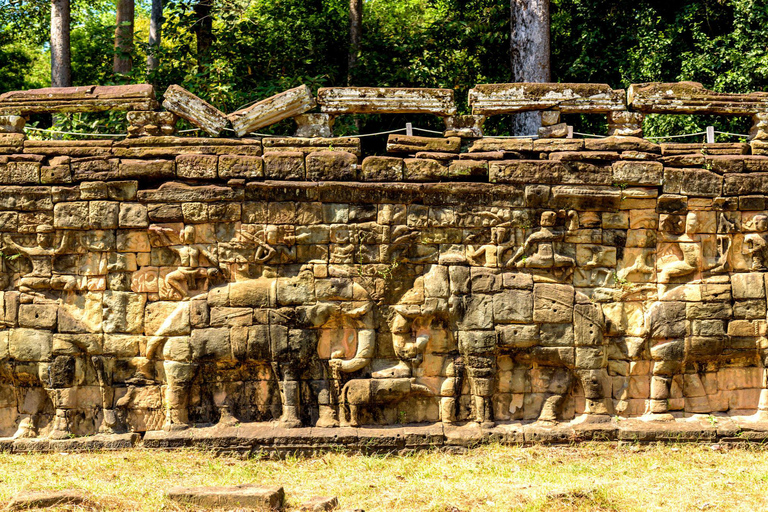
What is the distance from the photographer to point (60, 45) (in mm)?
13523

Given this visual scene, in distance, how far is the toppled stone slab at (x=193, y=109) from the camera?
8258mm

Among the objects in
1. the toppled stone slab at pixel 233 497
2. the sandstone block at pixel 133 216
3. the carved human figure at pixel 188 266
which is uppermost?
the sandstone block at pixel 133 216

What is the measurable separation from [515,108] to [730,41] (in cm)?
631

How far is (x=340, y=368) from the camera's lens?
316 inches

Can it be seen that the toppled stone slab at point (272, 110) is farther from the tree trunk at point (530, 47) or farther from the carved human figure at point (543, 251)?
the tree trunk at point (530, 47)

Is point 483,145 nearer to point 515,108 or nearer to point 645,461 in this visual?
point 515,108

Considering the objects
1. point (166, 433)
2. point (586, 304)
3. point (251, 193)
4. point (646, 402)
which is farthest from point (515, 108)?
point (166, 433)

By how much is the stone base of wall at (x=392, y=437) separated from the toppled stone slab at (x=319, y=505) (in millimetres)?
1393

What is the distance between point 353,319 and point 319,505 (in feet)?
7.68

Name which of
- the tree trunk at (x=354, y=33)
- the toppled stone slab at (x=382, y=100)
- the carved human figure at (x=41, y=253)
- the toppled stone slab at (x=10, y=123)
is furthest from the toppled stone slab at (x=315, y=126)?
the tree trunk at (x=354, y=33)

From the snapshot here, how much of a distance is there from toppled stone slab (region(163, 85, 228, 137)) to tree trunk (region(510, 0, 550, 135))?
611cm

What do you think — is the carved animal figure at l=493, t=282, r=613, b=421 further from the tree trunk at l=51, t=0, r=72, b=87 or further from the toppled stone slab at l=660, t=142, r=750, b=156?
the tree trunk at l=51, t=0, r=72, b=87

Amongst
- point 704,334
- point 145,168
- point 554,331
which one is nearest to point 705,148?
point 704,334

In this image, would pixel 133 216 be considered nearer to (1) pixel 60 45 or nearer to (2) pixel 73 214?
(2) pixel 73 214
